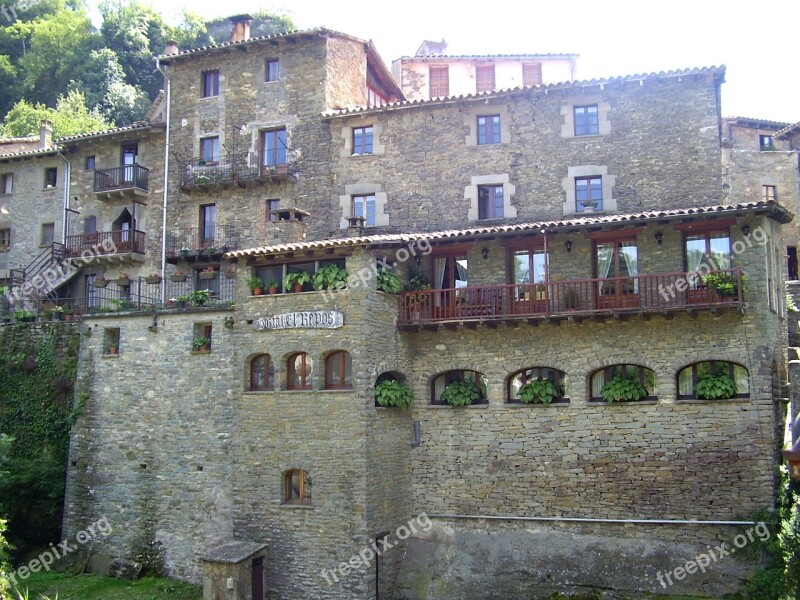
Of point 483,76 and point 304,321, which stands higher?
point 483,76

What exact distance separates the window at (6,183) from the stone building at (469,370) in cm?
1154

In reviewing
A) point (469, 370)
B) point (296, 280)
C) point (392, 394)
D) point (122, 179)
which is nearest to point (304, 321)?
point (296, 280)

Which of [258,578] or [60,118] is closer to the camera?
[258,578]

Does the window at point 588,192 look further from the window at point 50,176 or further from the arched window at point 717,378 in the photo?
the window at point 50,176

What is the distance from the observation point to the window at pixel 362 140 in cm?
2936

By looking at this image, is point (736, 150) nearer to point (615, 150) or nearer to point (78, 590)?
point (615, 150)

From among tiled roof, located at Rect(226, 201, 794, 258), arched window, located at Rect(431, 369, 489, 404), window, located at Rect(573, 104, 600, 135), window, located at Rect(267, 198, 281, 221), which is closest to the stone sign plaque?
tiled roof, located at Rect(226, 201, 794, 258)

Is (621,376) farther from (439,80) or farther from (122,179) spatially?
(439,80)

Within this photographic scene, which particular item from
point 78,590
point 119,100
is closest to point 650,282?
point 78,590

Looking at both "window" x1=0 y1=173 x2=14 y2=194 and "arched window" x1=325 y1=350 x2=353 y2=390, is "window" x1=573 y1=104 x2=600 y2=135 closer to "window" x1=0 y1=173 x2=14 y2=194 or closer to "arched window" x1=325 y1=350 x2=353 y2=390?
"arched window" x1=325 y1=350 x2=353 y2=390

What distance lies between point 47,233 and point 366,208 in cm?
1596

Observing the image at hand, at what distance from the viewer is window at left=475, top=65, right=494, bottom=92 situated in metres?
40.0

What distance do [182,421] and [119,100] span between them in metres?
33.1

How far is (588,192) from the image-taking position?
86.8 ft
